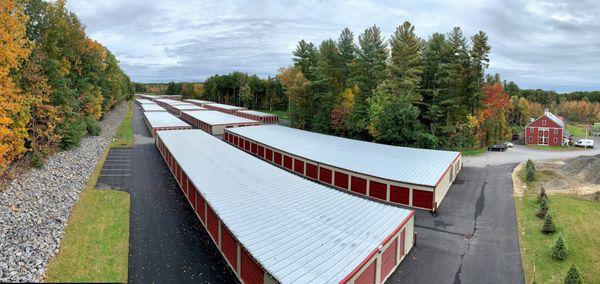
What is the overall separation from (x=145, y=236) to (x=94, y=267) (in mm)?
4141

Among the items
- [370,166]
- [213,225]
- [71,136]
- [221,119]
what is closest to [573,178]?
[370,166]

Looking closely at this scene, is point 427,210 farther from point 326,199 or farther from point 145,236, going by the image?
point 145,236

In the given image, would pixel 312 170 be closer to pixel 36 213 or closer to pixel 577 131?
pixel 36 213

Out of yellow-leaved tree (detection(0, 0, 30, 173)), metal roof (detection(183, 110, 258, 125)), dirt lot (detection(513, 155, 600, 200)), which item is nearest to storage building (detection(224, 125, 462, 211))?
dirt lot (detection(513, 155, 600, 200))

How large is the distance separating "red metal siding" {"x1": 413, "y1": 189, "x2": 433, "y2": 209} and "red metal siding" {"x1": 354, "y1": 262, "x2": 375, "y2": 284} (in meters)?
12.1

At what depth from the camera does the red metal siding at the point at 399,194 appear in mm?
26548

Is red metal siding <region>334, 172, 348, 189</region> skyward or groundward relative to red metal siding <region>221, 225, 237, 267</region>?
skyward

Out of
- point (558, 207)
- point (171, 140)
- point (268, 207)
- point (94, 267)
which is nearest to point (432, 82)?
point (558, 207)

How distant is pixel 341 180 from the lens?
3092 centimetres

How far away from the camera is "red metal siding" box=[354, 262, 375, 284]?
557 inches

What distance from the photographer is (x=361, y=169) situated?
2945 centimetres

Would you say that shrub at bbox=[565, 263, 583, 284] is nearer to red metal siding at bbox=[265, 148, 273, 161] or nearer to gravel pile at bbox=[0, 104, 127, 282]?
gravel pile at bbox=[0, 104, 127, 282]

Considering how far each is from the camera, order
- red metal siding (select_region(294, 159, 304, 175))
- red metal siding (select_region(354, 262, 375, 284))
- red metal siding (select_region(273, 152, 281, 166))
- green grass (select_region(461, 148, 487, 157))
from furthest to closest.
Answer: green grass (select_region(461, 148, 487, 157))
red metal siding (select_region(273, 152, 281, 166))
red metal siding (select_region(294, 159, 304, 175))
red metal siding (select_region(354, 262, 375, 284))

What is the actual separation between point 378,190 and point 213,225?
13544 mm
